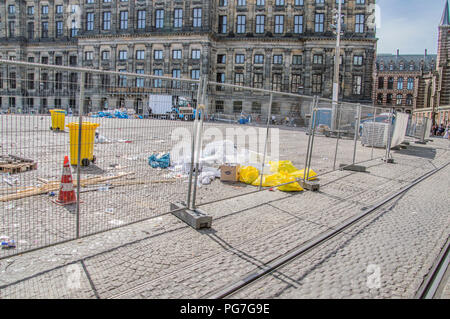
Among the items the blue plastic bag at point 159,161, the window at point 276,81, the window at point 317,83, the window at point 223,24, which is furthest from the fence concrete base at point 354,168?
the window at point 223,24

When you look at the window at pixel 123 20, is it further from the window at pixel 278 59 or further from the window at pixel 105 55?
the window at pixel 278 59

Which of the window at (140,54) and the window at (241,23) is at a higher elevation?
the window at (241,23)

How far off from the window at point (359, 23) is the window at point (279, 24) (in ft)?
33.8

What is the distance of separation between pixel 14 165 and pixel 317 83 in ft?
150

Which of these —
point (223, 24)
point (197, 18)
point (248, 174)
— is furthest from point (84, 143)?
point (223, 24)

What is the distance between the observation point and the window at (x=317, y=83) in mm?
48000

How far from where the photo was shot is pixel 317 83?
48156 millimetres

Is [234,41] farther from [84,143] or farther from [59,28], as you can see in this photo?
[84,143]

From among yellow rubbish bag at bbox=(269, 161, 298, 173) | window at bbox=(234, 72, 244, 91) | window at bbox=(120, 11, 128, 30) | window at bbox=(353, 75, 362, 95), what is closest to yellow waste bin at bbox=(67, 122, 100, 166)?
yellow rubbish bag at bbox=(269, 161, 298, 173)

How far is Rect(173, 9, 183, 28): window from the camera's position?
167 ft

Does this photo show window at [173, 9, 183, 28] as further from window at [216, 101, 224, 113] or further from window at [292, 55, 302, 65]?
window at [216, 101, 224, 113]

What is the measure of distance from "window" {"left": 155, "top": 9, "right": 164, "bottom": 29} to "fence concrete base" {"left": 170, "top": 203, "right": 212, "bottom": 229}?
5181 centimetres

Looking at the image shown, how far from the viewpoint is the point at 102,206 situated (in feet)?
20.1
